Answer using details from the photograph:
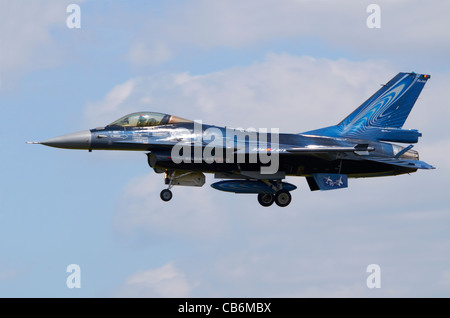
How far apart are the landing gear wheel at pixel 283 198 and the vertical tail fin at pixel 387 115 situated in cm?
287

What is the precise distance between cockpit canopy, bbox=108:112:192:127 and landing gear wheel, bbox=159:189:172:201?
2736mm

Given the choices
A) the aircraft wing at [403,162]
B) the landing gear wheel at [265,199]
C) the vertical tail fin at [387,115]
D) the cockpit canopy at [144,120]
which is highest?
the vertical tail fin at [387,115]

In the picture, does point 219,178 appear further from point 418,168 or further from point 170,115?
point 418,168

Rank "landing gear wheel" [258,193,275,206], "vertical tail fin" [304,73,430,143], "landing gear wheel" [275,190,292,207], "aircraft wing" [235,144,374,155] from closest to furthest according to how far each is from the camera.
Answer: "aircraft wing" [235,144,374,155] < "landing gear wheel" [275,190,292,207] < "landing gear wheel" [258,193,275,206] < "vertical tail fin" [304,73,430,143]

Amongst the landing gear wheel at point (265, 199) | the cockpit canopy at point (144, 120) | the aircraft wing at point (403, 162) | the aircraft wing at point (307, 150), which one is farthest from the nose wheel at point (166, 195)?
the aircraft wing at point (403, 162)

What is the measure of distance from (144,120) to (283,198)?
6.76 meters

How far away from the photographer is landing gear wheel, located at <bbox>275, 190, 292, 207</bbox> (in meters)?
40.0

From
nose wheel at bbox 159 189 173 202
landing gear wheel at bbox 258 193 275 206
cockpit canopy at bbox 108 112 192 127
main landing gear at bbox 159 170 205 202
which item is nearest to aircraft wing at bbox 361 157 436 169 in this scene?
landing gear wheel at bbox 258 193 275 206

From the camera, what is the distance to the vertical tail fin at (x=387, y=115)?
135 ft

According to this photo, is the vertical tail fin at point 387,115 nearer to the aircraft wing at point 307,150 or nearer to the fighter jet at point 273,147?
the fighter jet at point 273,147

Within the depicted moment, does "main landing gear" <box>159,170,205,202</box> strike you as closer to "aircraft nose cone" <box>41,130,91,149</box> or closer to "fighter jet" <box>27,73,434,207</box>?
"fighter jet" <box>27,73,434,207</box>

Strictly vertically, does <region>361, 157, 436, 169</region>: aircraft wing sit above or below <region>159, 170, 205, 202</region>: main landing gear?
above

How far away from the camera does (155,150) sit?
125 feet

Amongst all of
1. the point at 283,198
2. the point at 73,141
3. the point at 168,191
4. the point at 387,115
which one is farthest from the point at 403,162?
the point at 73,141
